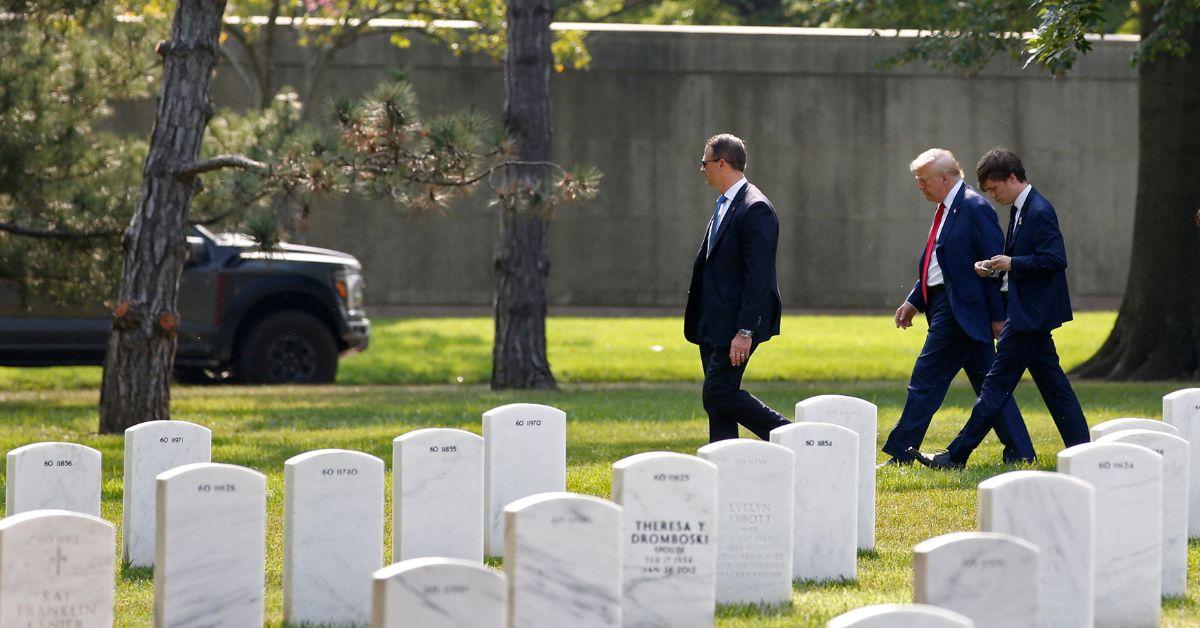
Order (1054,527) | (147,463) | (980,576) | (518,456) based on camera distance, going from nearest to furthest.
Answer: (980,576), (1054,527), (147,463), (518,456)

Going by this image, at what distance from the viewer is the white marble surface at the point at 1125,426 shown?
279 inches

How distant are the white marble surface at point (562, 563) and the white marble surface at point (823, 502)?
1738 mm

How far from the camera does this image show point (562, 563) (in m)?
5.29

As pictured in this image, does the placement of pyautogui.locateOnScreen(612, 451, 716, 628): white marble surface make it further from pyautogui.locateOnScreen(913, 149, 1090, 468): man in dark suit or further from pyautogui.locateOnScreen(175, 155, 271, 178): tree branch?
pyautogui.locateOnScreen(175, 155, 271, 178): tree branch

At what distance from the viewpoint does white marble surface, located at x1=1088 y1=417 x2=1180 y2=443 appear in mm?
7074

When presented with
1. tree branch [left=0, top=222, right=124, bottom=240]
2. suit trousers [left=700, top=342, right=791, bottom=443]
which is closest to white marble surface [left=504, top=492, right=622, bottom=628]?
suit trousers [left=700, top=342, right=791, bottom=443]

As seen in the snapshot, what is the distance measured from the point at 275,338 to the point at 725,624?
1175cm

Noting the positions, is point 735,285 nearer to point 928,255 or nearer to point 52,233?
point 928,255

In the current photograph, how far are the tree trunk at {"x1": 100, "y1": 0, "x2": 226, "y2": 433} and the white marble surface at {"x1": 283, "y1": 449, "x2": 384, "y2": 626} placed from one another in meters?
6.59

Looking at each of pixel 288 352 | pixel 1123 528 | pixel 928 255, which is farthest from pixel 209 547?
pixel 288 352

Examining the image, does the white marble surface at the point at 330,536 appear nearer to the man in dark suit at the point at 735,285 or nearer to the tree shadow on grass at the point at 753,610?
the tree shadow on grass at the point at 753,610

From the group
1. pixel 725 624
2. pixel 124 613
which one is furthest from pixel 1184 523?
pixel 124 613

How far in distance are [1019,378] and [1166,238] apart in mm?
8620

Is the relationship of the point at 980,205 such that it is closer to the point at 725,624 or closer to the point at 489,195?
the point at 725,624
